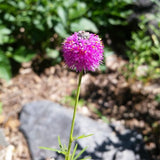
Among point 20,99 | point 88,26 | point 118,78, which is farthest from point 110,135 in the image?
point 88,26

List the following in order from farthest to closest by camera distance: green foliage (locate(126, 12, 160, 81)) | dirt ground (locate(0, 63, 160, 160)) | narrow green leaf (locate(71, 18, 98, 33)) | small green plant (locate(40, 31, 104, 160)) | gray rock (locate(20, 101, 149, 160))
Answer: green foliage (locate(126, 12, 160, 81)) < narrow green leaf (locate(71, 18, 98, 33)) < dirt ground (locate(0, 63, 160, 160)) < gray rock (locate(20, 101, 149, 160)) < small green plant (locate(40, 31, 104, 160))

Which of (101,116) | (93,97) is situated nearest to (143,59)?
(93,97)

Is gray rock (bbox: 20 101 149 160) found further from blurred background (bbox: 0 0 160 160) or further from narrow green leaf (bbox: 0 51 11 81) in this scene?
narrow green leaf (bbox: 0 51 11 81)

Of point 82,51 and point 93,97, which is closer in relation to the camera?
point 82,51

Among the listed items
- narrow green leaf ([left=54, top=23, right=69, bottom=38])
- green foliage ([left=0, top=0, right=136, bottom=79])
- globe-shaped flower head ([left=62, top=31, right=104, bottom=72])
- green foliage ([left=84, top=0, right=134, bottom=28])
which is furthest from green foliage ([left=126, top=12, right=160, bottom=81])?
globe-shaped flower head ([left=62, top=31, right=104, bottom=72])

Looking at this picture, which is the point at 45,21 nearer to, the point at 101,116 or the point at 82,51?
the point at 101,116

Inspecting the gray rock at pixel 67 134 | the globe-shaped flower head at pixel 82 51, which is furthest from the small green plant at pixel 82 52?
the gray rock at pixel 67 134
